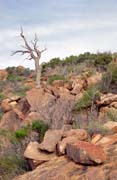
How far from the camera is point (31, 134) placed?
901 centimetres

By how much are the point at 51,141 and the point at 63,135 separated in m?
0.31

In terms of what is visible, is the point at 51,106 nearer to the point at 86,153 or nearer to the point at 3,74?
the point at 86,153

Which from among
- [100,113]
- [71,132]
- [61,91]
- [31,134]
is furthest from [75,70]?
[71,132]

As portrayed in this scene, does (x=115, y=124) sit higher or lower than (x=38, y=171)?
higher

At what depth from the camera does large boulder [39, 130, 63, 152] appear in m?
7.17

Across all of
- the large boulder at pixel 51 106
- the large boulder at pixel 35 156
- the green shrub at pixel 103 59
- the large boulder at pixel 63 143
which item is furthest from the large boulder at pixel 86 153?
the green shrub at pixel 103 59

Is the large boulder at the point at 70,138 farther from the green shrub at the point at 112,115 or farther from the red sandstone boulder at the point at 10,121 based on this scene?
the red sandstone boulder at the point at 10,121

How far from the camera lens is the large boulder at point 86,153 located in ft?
20.2

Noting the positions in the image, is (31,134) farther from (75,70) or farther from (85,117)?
(75,70)

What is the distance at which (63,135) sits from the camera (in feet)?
24.7

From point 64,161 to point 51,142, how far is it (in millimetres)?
712

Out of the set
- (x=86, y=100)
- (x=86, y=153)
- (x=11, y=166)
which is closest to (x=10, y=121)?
(x=86, y=100)

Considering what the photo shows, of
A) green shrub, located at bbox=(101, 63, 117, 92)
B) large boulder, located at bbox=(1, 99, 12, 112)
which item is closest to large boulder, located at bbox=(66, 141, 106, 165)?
green shrub, located at bbox=(101, 63, 117, 92)

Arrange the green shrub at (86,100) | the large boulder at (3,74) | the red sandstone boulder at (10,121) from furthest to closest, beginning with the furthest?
the large boulder at (3,74)
the red sandstone boulder at (10,121)
the green shrub at (86,100)
